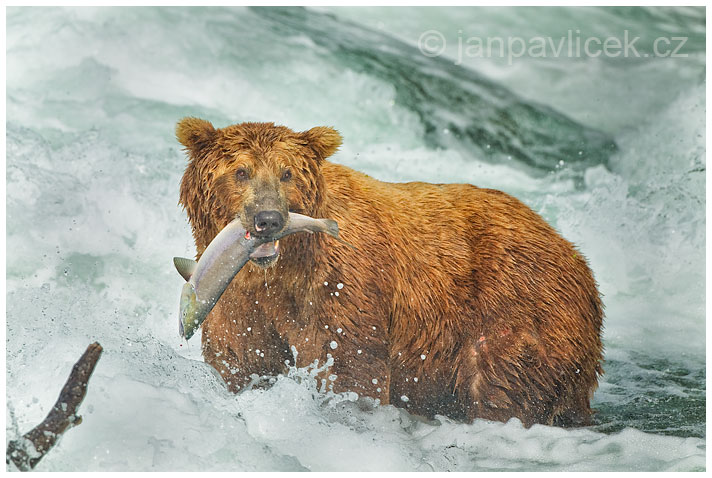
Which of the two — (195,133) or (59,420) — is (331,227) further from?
(59,420)

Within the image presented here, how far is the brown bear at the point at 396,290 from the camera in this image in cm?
526

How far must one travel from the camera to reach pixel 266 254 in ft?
16.4

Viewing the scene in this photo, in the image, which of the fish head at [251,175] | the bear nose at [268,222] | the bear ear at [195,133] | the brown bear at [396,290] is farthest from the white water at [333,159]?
the bear ear at [195,133]

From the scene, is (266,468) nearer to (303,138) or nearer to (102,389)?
(102,389)

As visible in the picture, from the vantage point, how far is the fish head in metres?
5.04

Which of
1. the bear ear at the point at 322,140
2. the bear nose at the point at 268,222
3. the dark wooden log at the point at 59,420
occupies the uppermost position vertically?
the bear ear at the point at 322,140

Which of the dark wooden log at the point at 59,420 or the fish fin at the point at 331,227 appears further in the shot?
the fish fin at the point at 331,227

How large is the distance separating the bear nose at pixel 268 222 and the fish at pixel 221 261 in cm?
8

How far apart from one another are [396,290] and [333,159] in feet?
8.85

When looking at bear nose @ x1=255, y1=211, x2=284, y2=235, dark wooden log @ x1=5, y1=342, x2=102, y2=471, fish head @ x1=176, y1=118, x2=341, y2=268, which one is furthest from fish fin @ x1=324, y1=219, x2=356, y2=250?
dark wooden log @ x1=5, y1=342, x2=102, y2=471

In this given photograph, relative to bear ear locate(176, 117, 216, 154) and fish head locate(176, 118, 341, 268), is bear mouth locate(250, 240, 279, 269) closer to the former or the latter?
fish head locate(176, 118, 341, 268)

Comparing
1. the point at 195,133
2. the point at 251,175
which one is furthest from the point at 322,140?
the point at 195,133

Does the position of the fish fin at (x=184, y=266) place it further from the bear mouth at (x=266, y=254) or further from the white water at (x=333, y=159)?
the white water at (x=333, y=159)

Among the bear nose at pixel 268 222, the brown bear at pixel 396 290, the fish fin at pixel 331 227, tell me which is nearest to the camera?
the bear nose at pixel 268 222
